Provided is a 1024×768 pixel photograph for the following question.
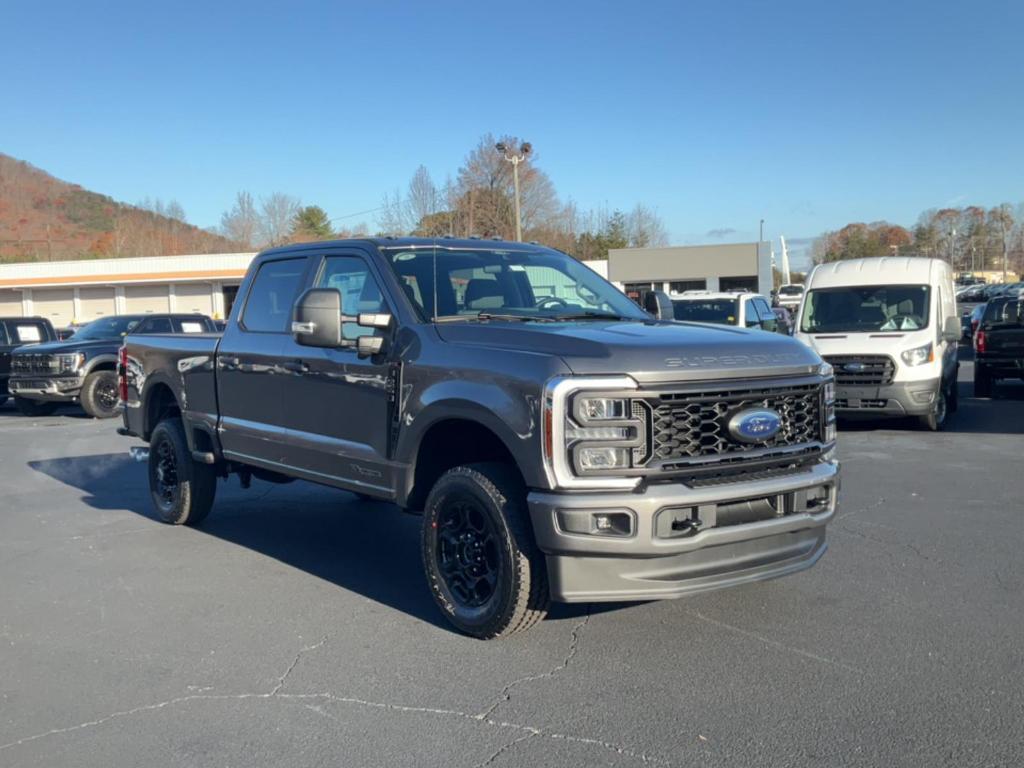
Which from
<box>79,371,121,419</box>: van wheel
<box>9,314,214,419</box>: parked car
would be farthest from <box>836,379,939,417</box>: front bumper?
<box>79,371,121,419</box>: van wheel

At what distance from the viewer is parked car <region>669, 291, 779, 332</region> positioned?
55.4 ft

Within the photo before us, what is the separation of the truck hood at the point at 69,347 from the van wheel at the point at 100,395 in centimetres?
45

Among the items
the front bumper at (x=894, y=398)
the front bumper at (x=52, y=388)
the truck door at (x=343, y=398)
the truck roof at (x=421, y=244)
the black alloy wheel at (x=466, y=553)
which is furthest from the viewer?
the front bumper at (x=52, y=388)

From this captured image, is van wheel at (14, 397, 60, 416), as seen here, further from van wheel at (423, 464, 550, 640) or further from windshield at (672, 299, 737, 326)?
van wheel at (423, 464, 550, 640)

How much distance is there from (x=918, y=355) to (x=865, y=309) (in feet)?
4.55

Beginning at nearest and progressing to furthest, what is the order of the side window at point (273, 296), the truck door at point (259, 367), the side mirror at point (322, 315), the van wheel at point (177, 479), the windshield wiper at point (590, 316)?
1. the side mirror at point (322, 315)
2. the windshield wiper at point (590, 316)
3. the truck door at point (259, 367)
4. the side window at point (273, 296)
5. the van wheel at point (177, 479)

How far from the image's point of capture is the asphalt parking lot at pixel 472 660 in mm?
3734

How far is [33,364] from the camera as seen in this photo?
53.8 feet

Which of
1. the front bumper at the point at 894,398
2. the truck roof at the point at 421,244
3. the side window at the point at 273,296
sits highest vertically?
the truck roof at the point at 421,244

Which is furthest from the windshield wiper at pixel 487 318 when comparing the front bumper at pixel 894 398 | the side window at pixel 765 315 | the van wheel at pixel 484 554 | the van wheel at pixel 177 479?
the side window at pixel 765 315

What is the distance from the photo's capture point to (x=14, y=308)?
56562 mm

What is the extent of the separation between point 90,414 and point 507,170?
103ft

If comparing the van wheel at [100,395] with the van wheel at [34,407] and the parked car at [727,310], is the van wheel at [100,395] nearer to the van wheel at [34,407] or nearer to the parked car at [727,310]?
the van wheel at [34,407]

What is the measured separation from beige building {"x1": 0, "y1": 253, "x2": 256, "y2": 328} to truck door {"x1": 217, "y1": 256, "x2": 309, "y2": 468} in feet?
151
